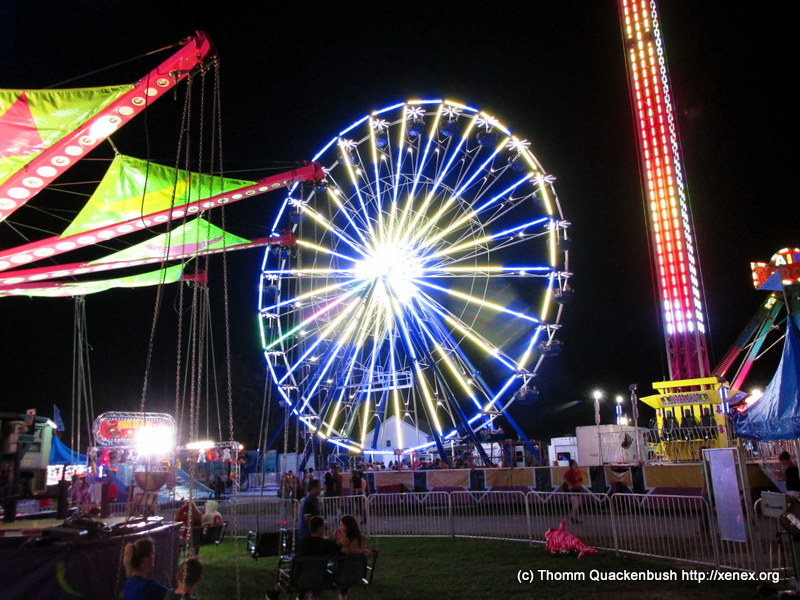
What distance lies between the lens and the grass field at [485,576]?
21.7 feet

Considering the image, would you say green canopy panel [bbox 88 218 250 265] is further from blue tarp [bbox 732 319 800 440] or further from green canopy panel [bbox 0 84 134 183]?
blue tarp [bbox 732 319 800 440]

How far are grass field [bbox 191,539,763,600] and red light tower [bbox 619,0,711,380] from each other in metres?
13.4

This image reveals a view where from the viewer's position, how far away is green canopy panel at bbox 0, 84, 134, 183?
7.35 m

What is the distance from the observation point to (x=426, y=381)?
19.6 m

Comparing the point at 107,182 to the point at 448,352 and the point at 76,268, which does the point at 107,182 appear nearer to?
the point at 76,268

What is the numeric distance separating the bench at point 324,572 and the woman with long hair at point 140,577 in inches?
→ 69.3

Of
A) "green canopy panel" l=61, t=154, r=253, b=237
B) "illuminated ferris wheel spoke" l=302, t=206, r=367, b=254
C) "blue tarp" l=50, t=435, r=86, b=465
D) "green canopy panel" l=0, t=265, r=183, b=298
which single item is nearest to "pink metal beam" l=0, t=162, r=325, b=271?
"green canopy panel" l=61, t=154, r=253, b=237

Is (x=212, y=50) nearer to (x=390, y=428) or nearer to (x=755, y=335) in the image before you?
(x=755, y=335)

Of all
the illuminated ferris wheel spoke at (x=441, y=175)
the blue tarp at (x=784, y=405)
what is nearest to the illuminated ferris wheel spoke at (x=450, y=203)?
the illuminated ferris wheel spoke at (x=441, y=175)

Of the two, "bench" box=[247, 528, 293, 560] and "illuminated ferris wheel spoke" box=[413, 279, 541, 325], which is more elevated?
"illuminated ferris wheel spoke" box=[413, 279, 541, 325]

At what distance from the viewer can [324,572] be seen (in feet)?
19.5

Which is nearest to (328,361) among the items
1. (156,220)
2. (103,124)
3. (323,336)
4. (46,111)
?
(323,336)

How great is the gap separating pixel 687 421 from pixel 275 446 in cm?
2809

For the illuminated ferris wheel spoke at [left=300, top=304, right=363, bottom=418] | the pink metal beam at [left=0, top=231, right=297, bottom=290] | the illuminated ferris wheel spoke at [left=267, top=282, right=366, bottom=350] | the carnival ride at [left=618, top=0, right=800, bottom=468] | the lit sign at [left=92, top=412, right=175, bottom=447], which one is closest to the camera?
the pink metal beam at [left=0, top=231, right=297, bottom=290]
